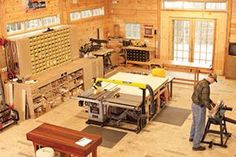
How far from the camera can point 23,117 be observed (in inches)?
316

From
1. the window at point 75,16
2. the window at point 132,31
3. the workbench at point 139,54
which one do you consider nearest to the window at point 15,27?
the window at point 75,16

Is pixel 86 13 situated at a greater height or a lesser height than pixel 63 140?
greater

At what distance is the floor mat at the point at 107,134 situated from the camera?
22.3ft

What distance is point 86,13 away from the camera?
11.1 metres

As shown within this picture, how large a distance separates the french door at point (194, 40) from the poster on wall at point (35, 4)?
4507 millimetres

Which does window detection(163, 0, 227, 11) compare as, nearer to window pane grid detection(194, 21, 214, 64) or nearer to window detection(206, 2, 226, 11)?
window detection(206, 2, 226, 11)

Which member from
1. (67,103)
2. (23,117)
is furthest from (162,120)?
(23,117)

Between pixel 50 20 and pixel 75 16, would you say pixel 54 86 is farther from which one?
pixel 75 16

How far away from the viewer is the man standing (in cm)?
599

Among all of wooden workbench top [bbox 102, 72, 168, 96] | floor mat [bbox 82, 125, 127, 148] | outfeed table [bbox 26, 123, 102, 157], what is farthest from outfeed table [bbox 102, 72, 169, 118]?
outfeed table [bbox 26, 123, 102, 157]

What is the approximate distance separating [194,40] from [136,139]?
17.3 ft

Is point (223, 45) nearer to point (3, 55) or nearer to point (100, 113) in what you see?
point (100, 113)

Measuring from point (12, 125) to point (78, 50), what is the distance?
3.28 m

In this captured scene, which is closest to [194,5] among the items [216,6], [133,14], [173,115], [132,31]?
[216,6]
